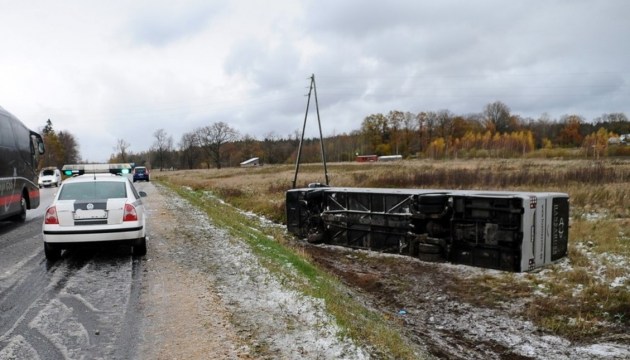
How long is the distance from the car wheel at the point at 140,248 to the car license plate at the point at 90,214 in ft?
2.96

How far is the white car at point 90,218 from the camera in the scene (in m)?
8.35

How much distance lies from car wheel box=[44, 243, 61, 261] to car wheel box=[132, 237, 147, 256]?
4.28 feet

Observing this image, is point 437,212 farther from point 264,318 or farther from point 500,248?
point 264,318

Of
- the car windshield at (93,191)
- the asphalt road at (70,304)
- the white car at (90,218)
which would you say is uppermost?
the car windshield at (93,191)

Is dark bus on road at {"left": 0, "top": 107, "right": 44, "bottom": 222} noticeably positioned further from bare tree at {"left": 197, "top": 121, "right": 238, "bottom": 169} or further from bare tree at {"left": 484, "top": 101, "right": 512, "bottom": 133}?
bare tree at {"left": 484, "top": 101, "right": 512, "bottom": 133}

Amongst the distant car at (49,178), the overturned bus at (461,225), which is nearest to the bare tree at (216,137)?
the distant car at (49,178)

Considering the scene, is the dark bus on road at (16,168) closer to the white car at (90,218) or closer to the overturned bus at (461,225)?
the white car at (90,218)

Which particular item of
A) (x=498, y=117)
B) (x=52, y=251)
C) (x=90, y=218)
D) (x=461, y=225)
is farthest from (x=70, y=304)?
(x=498, y=117)

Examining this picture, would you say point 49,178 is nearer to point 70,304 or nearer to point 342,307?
point 70,304

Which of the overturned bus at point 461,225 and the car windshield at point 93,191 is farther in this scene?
the overturned bus at point 461,225

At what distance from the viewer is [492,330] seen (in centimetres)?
738

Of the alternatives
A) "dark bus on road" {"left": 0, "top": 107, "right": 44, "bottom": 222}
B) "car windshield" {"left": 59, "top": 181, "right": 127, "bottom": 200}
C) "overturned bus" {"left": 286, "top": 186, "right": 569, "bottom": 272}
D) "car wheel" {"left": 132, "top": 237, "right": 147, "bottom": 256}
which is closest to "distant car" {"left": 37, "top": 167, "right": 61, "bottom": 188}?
"dark bus on road" {"left": 0, "top": 107, "right": 44, "bottom": 222}

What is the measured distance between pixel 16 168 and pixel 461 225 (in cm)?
1270

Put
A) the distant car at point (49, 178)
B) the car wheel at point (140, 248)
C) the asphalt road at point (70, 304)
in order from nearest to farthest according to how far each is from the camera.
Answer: the asphalt road at point (70, 304) → the car wheel at point (140, 248) → the distant car at point (49, 178)
